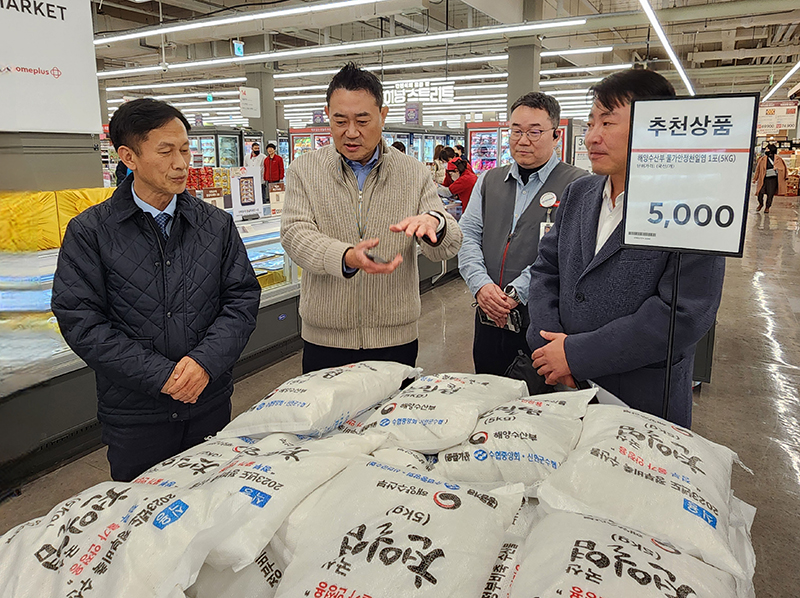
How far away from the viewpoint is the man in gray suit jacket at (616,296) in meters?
1.59

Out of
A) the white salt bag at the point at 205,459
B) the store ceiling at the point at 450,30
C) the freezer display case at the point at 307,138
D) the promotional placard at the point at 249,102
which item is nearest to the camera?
the white salt bag at the point at 205,459

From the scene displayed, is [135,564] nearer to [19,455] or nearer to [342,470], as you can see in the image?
[342,470]

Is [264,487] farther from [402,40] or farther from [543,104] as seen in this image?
[402,40]

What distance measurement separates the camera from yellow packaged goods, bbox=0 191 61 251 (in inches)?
117

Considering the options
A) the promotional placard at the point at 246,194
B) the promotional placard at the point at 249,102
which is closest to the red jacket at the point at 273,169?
the promotional placard at the point at 249,102

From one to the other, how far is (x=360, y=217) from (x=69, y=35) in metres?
2.17

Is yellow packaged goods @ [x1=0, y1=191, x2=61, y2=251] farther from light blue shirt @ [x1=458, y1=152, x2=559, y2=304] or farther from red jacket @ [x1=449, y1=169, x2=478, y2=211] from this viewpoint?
red jacket @ [x1=449, y1=169, x2=478, y2=211]

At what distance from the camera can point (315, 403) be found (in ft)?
4.84

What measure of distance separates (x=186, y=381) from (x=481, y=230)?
4.95 feet

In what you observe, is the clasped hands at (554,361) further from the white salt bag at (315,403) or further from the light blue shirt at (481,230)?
the light blue shirt at (481,230)

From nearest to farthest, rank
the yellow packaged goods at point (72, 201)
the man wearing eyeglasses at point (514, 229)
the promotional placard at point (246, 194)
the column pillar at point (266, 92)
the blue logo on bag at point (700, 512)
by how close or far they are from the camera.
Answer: the blue logo on bag at point (700, 512) < the man wearing eyeglasses at point (514, 229) < the yellow packaged goods at point (72, 201) < the promotional placard at point (246, 194) < the column pillar at point (266, 92)

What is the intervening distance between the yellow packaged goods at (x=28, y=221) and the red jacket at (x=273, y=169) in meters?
9.12

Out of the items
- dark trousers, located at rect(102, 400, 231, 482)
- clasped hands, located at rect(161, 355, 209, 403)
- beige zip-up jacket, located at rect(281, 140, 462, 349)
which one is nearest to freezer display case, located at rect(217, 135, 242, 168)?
beige zip-up jacket, located at rect(281, 140, 462, 349)

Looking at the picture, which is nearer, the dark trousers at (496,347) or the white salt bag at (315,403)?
the white salt bag at (315,403)
